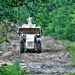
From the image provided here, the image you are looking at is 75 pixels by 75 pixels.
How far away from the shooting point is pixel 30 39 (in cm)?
1709

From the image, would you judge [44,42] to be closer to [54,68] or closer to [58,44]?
[58,44]

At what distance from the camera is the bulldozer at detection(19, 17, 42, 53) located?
1702 cm

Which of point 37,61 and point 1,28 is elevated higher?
point 1,28

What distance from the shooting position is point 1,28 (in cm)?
1509

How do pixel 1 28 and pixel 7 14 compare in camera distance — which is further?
pixel 1 28

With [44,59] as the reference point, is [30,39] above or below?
above

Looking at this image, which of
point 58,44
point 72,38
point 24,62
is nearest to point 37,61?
point 24,62

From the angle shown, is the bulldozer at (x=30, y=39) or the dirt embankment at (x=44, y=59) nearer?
the dirt embankment at (x=44, y=59)

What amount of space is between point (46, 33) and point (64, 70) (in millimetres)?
11422

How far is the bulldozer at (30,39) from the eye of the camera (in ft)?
55.8

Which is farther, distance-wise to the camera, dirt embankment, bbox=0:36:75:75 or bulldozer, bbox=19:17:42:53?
bulldozer, bbox=19:17:42:53

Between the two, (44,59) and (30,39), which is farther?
(30,39)

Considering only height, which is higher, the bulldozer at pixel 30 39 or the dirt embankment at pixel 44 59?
the bulldozer at pixel 30 39

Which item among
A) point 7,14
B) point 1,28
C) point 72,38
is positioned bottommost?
point 72,38
